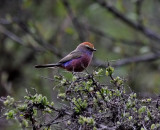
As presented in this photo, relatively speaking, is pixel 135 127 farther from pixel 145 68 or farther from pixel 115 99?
pixel 145 68

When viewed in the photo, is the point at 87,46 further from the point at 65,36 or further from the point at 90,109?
the point at 65,36

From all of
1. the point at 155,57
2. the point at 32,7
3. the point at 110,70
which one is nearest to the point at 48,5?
the point at 32,7

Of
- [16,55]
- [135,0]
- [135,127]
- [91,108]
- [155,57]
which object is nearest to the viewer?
[135,127]

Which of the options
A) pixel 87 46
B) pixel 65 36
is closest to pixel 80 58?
pixel 87 46

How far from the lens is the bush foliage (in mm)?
3256

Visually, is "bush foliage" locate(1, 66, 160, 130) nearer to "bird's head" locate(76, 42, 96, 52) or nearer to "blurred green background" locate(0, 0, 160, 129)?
"bird's head" locate(76, 42, 96, 52)

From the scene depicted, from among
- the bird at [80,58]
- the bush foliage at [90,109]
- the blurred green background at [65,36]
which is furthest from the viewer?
the blurred green background at [65,36]

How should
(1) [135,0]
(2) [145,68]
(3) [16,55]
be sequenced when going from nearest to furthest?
(1) [135,0]
(2) [145,68]
(3) [16,55]

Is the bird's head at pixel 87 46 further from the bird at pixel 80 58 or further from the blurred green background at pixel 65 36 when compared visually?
the blurred green background at pixel 65 36

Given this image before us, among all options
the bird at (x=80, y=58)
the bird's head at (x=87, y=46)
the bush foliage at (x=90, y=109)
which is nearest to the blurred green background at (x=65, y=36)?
the bird at (x=80, y=58)

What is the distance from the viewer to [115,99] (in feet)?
11.3

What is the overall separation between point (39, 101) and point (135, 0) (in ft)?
18.3

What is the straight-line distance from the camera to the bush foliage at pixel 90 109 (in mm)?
3256

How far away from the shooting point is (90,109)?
3473 millimetres
